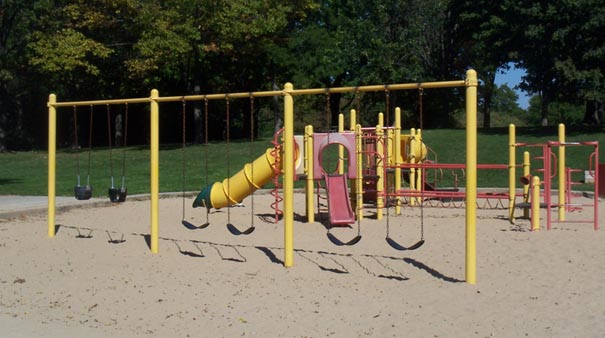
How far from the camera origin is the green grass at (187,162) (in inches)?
870

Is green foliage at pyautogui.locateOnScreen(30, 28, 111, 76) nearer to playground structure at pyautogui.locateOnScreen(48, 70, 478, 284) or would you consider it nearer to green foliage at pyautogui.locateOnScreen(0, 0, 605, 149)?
green foliage at pyautogui.locateOnScreen(0, 0, 605, 149)

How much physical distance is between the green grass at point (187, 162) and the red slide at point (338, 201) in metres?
7.13

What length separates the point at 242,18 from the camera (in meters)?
33.4

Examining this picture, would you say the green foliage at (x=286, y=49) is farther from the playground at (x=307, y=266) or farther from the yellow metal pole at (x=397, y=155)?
the playground at (x=307, y=266)

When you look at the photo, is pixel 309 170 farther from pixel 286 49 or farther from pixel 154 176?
pixel 286 49

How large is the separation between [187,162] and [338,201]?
1743cm

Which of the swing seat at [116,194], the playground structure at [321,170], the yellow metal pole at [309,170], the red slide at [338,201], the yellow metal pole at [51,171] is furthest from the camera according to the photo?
the swing seat at [116,194]

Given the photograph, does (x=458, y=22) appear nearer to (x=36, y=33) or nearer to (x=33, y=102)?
(x=36, y=33)

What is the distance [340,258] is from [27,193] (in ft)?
41.4

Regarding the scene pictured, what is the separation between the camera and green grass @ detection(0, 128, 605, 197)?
22.1 meters

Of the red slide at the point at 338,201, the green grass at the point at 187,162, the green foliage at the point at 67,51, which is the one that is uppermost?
the green foliage at the point at 67,51

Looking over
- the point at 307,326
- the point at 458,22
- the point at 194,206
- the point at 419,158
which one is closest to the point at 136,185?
the point at 194,206

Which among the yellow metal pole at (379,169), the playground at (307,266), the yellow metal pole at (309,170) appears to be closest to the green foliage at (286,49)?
the yellow metal pole at (379,169)

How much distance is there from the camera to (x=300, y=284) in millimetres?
7750
